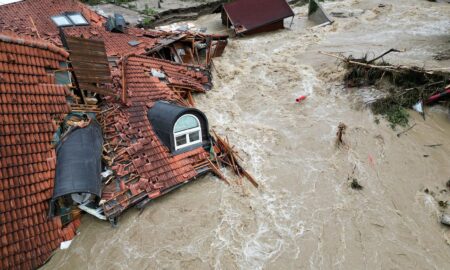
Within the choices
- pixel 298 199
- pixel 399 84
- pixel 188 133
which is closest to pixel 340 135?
pixel 298 199

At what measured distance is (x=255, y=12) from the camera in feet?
81.3

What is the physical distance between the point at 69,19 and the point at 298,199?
1509 cm

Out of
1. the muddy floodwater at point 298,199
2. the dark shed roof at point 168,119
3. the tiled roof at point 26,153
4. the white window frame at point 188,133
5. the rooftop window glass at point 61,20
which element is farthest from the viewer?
the rooftop window glass at point 61,20

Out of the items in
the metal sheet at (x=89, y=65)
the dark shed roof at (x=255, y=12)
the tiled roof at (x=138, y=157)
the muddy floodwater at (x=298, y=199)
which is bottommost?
the muddy floodwater at (x=298, y=199)

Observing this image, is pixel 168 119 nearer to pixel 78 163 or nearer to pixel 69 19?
pixel 78 163

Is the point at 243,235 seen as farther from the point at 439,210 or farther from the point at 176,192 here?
the point at 439,210

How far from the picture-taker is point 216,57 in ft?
64.1

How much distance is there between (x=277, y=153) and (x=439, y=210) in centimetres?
530

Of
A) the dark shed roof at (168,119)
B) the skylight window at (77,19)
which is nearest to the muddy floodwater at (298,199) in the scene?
the dark shed roof at (168,119)

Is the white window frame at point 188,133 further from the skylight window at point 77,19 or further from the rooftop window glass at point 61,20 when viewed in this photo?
the skylight window at point 77,19

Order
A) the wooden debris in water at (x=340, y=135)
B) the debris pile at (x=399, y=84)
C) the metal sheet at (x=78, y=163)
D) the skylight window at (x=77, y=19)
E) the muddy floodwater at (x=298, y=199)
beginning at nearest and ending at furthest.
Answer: the metal sheet at (x=78, y=163) → the muddy floodwater at (x=298, y=199) → the wooden debris in water at (x=340, y=135) → the debris pile at (x=399, y=84) → the skylight window at (x=77, y=19)

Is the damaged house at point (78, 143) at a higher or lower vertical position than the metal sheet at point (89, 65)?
lower

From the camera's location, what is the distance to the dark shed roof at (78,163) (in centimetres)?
788

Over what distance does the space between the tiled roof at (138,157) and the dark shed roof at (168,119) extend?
17 centimetres
